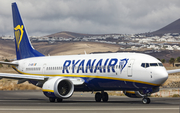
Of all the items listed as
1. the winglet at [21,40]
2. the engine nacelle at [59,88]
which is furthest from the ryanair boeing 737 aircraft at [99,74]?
the winglet at [21,40]

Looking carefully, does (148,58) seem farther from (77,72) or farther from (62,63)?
(62,63)

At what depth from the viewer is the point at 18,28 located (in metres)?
45.5

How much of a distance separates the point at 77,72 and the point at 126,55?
248 inches

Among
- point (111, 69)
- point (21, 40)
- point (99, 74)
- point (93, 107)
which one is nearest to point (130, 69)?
point (111, 69)

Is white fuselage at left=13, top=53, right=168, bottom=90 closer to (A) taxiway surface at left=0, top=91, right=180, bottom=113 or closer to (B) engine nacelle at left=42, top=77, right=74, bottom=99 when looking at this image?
(B) engine nacelle at left=42, top=77, right=74, bottom=99

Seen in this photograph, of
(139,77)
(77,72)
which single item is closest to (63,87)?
(77,72)

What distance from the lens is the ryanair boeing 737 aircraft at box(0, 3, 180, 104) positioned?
3000 centimetres

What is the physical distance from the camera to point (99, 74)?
33406mm

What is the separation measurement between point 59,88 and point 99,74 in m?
4.55

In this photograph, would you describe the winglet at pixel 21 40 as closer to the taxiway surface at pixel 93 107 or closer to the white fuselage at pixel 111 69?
the white fuselage at pixel 111 69

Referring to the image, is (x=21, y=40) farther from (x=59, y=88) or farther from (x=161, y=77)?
(x=161, y=77)

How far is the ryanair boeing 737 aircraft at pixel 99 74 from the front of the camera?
1181 inches

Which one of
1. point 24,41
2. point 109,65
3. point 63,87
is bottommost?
point 63,87

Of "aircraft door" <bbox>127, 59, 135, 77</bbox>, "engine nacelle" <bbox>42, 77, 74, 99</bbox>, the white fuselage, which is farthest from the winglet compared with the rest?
"aircraft door" <bbox>127, 59, 135, 77</bbox>
